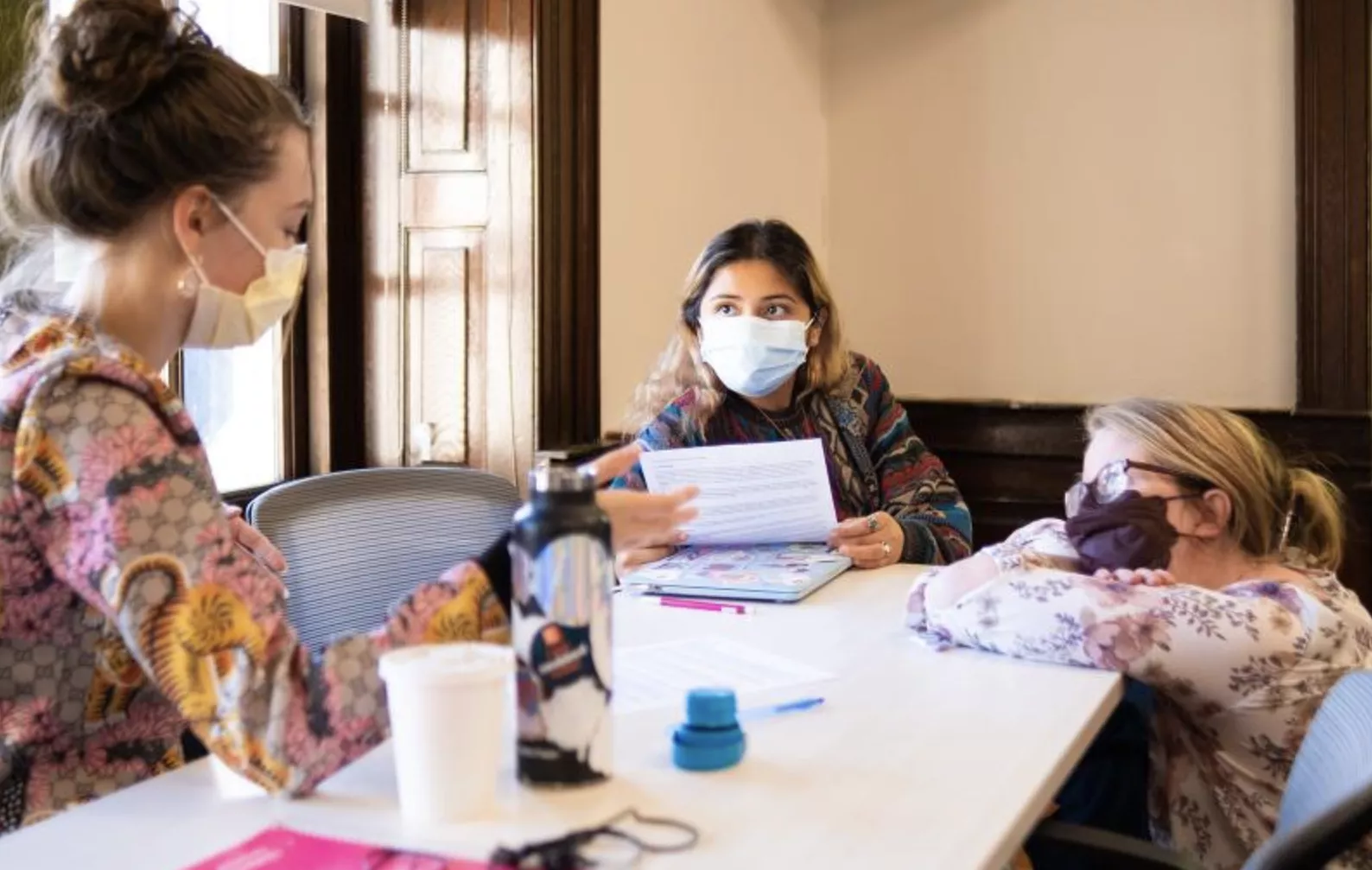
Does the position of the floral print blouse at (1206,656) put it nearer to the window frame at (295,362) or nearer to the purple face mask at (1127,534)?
the purple face mask at (1127,534)

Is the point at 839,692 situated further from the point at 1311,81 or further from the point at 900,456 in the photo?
the point at 1311,81

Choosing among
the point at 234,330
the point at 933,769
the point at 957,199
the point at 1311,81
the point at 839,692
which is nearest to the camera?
the point at 933,769

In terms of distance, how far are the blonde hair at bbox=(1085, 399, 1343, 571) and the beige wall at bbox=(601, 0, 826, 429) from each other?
1.41 metres

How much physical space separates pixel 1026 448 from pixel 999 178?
2.36 feet

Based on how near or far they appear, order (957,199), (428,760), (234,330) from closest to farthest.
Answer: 1. (428,760)
2. (234,330)
3. (957,199)

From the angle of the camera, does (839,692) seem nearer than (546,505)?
No

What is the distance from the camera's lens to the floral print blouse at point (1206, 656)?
1.35 meters

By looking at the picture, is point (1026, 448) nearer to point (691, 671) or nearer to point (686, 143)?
point (686, 143)

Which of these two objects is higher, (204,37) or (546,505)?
(204,37)

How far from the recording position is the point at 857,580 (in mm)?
1959

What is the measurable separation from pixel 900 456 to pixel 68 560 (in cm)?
162

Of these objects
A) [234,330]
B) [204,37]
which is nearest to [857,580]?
[234,330]

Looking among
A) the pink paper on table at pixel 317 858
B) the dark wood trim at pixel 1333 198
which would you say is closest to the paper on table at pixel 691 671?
the pink paper on table at pixel 317 858

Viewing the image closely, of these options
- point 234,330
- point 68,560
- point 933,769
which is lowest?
point 933,769
